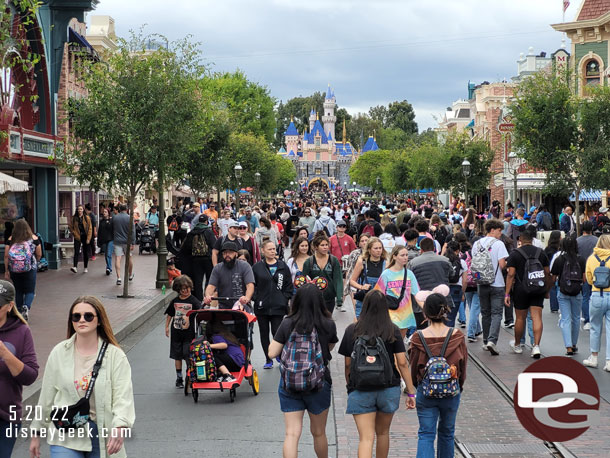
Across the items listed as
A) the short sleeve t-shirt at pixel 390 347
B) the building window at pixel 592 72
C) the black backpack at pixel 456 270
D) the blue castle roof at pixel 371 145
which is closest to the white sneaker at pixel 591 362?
the black backpack at pixel 456 270

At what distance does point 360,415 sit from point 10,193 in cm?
1870

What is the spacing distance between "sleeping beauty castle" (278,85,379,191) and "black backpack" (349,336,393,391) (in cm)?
18317

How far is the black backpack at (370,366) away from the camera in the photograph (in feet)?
20.6

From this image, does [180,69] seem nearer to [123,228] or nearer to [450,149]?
[123,228]

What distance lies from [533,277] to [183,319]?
4619mm

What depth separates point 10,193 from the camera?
2319cm

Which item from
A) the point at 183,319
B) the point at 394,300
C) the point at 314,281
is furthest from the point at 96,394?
the point at 314,281

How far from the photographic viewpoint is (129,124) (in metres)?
17.0

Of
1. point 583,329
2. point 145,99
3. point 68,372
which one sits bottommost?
point 583,329

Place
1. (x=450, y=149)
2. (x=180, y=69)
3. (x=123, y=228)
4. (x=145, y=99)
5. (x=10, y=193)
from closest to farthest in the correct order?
(x=145, y=99) < (x=180, y=69) < (x=123, y=228) < (x=10, y=193) < (x=450, y=149)

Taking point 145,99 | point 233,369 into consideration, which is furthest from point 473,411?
point 145,99

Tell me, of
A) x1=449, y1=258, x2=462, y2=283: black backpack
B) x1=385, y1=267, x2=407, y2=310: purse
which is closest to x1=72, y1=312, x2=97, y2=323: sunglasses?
x1=385, y1=267, x2=407, y2=310: purse

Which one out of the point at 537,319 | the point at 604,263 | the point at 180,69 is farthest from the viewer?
the point at 180,69

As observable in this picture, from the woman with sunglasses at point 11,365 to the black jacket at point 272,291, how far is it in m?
5.32
